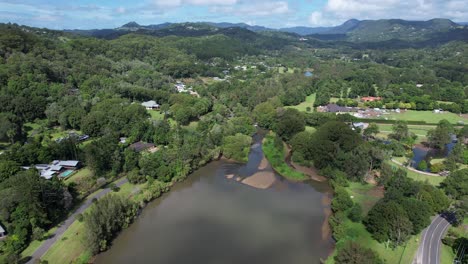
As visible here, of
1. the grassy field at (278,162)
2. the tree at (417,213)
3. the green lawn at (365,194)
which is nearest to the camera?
the tree at (417,213)

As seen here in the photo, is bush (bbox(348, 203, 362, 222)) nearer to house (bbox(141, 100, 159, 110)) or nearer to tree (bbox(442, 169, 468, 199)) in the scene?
tree (bbox(442, 169, 468, 199))

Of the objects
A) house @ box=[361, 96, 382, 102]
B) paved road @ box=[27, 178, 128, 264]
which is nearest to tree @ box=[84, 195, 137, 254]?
paved road @ box=[27, 178, 128, 264]

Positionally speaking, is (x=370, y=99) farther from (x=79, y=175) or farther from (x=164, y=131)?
(x=79, y=175)

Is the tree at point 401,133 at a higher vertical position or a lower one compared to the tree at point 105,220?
higher

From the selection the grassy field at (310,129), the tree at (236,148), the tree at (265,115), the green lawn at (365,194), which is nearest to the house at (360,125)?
the grassy field at (310,129)


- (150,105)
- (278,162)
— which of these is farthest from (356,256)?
(150,105)

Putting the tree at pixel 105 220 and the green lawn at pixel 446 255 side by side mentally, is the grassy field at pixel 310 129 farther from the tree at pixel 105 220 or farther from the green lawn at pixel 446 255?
the tree at pixel 105 220

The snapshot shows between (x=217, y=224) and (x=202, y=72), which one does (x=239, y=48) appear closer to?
(x=202, y=72)
